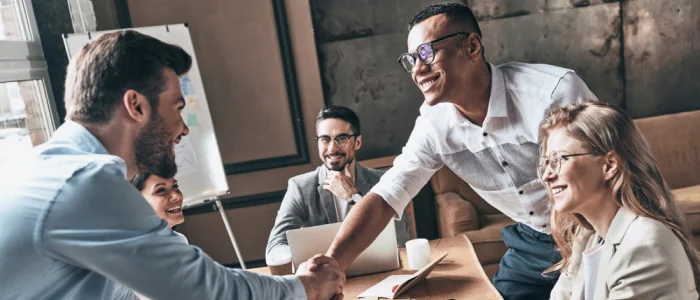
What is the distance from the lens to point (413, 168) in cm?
199

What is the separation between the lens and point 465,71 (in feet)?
5.93

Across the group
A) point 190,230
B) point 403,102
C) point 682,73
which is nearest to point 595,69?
point 682,73

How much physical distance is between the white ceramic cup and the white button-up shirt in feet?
0.44

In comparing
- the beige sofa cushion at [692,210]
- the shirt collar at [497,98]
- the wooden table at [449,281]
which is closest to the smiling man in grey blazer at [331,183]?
the wooden table at [449,281]

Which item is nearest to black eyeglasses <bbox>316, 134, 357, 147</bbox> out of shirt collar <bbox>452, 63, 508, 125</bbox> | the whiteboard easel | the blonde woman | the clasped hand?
the clasped hand

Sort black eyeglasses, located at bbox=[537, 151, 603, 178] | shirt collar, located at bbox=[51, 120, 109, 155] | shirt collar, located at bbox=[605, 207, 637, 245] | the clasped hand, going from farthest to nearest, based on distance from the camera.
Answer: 1. the clasped hand
2. black eyeglasses, located at bbox=[537, 151, 603, 178]
3. shirt collar, located at bbox=[605, 207, 637, 245]
4. shirt collar, located at bbox=[51, 120, 109, 155]

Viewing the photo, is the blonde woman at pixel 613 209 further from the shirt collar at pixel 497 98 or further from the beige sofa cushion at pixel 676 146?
the beige sofa cushion at pixel 676 146

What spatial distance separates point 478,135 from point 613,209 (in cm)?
54

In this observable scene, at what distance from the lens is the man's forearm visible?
5.78 feet

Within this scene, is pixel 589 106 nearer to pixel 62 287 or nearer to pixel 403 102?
pixel 62 287

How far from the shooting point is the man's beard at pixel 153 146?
1196 millimetres

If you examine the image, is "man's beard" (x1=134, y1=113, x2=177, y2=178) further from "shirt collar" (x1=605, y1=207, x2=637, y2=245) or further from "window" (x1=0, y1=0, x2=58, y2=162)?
"window" (x1=0, y1=0, x2=58, y2=162)

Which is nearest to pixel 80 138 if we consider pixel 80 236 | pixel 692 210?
pixel 80 236

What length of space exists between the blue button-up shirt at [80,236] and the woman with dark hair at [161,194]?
0.90m
